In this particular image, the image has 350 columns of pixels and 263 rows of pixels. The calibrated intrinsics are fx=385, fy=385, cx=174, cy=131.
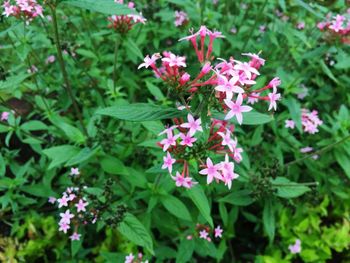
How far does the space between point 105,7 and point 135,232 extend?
1.54 m

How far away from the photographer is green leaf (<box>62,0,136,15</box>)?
2062mm

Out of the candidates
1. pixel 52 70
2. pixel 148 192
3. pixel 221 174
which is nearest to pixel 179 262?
pixel 148 192

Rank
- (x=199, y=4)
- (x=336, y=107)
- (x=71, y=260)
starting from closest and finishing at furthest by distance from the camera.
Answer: (x=71, y=260) → (x=199, y=4) → (x=336, y=107)

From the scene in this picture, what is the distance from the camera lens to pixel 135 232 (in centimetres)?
275

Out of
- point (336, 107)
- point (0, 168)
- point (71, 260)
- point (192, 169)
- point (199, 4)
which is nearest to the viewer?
point (192, 169)

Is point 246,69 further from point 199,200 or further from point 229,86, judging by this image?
point 199,200

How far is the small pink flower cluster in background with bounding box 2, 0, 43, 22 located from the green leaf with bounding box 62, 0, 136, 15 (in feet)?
2.98

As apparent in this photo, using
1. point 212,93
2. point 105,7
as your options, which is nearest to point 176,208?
point 212,93

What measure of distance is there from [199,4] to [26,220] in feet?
9.64

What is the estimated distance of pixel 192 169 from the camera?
2557 mm

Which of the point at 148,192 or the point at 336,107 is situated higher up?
the point at 148,192

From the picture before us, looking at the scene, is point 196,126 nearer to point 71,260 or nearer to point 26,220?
point 71,260

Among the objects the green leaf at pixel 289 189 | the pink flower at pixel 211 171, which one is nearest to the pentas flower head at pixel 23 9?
the pink flower at pixel 211 171

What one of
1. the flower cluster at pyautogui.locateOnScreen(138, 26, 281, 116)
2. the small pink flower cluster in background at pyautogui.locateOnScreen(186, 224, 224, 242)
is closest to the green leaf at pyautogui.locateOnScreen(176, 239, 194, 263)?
the small pink flower cluster in background at pyautogui.locateOnScreen(186, 224, 224, 242)
